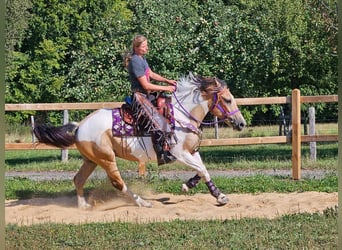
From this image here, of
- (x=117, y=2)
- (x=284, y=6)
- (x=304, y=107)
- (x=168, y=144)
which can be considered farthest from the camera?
(x=117, y=2)

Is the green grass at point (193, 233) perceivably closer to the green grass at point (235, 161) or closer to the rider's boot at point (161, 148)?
the rider's boot at point (161, 148)

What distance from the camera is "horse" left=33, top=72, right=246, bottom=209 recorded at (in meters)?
9.17

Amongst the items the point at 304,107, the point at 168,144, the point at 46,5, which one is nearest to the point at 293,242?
the point at 168,144

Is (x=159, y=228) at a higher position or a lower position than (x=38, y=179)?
higher

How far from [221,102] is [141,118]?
1222 millimetres

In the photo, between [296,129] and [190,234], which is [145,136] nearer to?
[190,234]

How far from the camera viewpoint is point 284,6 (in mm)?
26688

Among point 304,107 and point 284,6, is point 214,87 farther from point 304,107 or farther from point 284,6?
point 284,6

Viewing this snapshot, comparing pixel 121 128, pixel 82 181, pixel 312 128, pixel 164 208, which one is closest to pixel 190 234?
pixel 164 208

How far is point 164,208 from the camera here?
9.12 m

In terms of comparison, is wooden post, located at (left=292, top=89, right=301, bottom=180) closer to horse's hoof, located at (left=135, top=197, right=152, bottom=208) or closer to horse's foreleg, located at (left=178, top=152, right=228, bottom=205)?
horse's foreleg, located at (left=178, top=152, right=228, bottom=205)

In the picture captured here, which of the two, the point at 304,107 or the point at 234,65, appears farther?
the point at 304,107

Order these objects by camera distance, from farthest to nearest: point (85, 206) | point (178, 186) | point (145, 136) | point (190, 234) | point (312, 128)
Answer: point (312, 128), point (178, 186), point (85, 206), point (145, 136), point (190, 234)

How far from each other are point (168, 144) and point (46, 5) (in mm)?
25645
